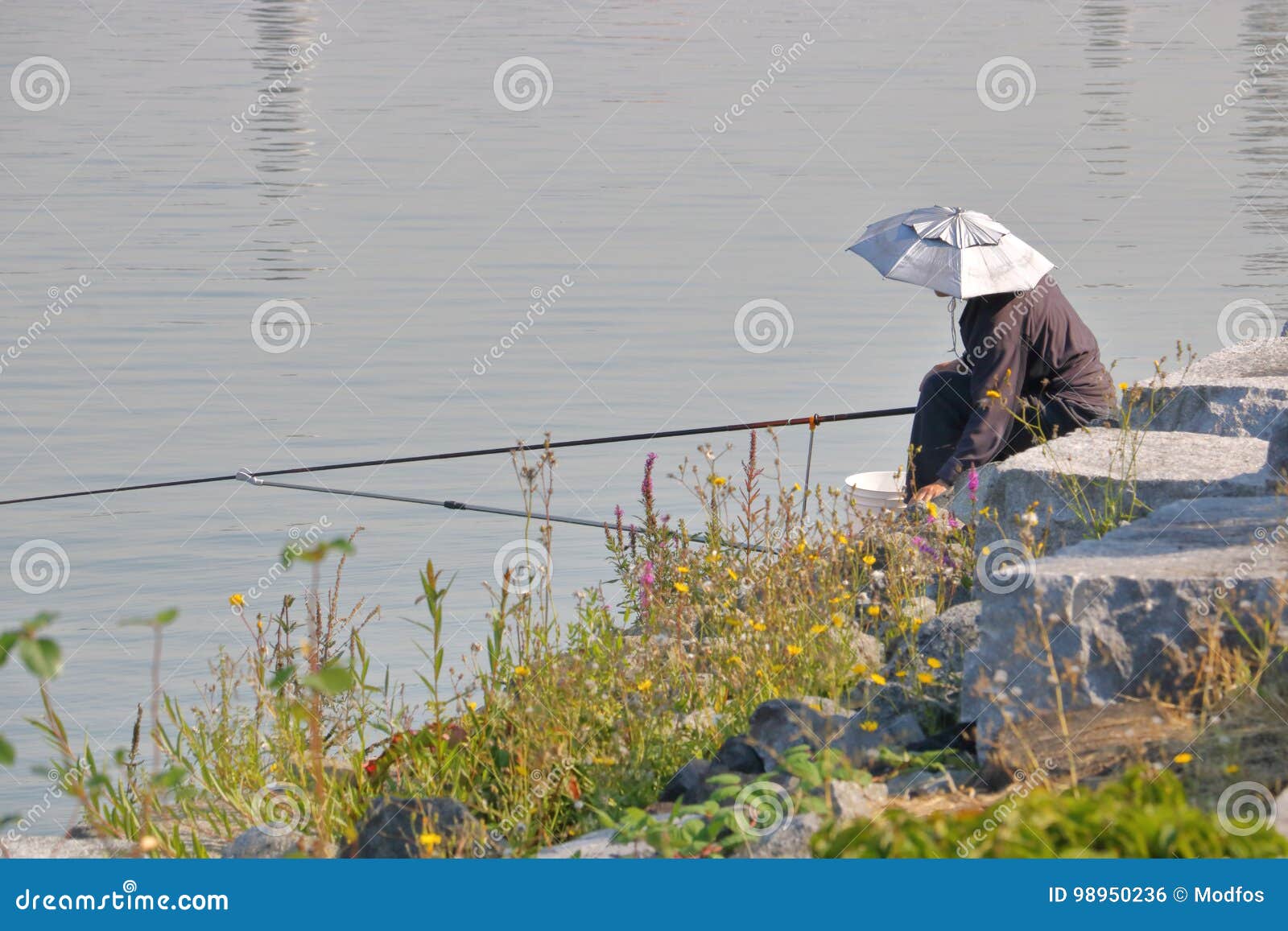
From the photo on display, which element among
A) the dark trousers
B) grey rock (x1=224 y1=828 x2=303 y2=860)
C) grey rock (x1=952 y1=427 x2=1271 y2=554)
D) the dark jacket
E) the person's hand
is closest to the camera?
grey rock (x1=224 y1=828 x2=303 y2=860)

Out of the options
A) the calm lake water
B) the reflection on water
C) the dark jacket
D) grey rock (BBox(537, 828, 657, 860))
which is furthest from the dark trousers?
the reflection on water

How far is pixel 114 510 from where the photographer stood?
35.1 feet

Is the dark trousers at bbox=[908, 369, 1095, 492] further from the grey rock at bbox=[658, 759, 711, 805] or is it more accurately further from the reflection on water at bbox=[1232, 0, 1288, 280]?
the reflection on water at bbox=[1232, 0, 1288, 280]

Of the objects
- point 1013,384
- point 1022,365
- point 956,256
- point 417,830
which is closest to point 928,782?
point 417,830

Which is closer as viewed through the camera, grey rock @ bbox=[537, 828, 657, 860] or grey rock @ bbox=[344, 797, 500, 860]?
grey rock @ bbox=[537, 828, 657, 860]

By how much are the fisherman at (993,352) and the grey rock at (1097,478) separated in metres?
1.00

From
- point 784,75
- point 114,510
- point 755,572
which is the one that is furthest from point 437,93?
point 755,572

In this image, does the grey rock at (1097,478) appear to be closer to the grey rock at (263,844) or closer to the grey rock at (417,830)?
the grey rock at (417,830)

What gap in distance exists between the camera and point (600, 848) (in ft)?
14.5

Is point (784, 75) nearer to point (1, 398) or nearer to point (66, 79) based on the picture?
point (66, 79)

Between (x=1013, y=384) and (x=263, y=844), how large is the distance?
13.2ft

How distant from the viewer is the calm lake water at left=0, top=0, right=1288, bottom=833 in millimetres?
10234

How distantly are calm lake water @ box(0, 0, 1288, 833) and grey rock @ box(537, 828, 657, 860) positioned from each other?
1.45 metres

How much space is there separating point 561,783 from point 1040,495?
212cm
